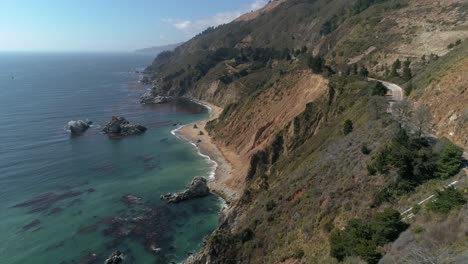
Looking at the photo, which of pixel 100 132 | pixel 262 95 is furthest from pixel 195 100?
pixel 262 95

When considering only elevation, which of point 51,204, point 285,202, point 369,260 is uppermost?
point 369,260

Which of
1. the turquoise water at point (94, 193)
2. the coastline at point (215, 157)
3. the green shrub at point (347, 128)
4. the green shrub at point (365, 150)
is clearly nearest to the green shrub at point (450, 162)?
the green shrub at point (365, 150)

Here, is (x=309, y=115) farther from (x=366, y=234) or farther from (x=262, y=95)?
(x=366, y=234)

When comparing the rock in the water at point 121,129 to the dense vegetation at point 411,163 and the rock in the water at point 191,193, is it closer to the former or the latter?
the rock in the water at point 191,193

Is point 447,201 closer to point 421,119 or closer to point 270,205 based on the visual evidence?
point 421,119

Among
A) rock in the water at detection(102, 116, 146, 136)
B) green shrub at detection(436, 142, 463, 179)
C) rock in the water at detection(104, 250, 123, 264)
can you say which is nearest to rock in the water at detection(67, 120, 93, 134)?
rock in the water at detection(102, 116, 146, 136)

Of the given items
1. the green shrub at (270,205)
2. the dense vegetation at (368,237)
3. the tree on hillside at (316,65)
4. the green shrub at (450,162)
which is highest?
the tree on hillside at (316,65)
